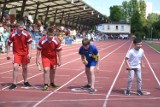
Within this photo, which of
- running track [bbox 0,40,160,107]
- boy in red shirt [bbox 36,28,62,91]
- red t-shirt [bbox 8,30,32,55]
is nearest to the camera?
running track [bbox 0,40,160,107]

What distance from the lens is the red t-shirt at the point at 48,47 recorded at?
1095 cm

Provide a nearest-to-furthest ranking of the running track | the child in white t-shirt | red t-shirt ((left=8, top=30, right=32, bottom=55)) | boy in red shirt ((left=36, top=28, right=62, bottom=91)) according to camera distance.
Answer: the running track
the child in white t-shirt
boy in red shirt ((left=36, top=28, right=62, bottom=91))
red t-shirt ((left=8, top=30, right=32, bottom=55))

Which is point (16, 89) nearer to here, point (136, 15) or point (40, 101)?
point (40, 101)

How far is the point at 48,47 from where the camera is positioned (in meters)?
11.0

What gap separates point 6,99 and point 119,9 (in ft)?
504

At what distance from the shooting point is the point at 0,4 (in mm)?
34875

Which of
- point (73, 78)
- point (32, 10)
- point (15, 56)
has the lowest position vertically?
point (73, 78)

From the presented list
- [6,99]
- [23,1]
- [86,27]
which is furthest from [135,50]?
[86,27]

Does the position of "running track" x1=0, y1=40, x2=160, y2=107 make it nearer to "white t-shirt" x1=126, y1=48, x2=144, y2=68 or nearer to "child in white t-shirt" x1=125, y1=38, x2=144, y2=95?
"child in white t-shirt" x1=125, y1=38, x2=144, y2=95

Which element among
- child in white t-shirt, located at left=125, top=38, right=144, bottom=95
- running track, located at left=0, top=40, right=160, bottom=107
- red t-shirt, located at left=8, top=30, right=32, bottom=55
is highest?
red t-shirt, located at left=8, top=30, right=32, bottom=55

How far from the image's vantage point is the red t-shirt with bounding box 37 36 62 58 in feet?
35.9

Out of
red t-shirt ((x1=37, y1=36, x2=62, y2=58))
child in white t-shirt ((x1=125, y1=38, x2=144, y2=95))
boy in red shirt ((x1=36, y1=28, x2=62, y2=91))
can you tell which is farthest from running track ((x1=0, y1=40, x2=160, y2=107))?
red t-shirt ((x1=37, y1=36, x2=62, y2=58))

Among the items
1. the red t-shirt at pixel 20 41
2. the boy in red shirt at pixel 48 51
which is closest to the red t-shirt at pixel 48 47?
the boy in red shirt at pixel 48 51

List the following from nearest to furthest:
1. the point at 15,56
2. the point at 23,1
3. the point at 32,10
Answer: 1. the point at 15,56
2. the point at 23,1
3. the point at 32,10
